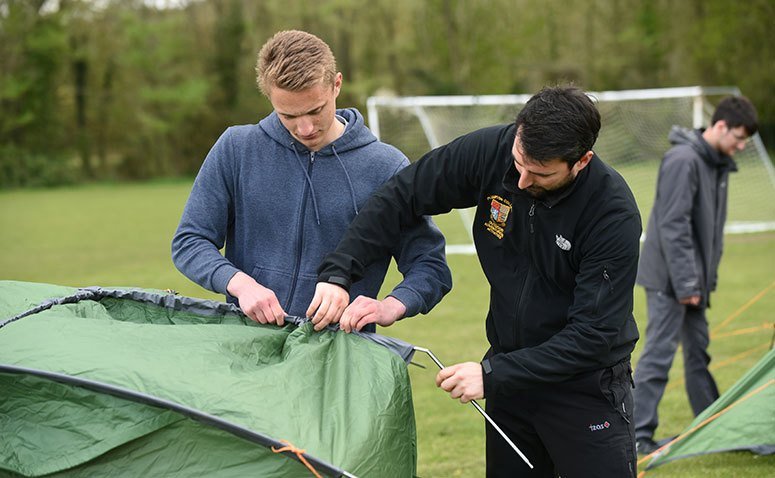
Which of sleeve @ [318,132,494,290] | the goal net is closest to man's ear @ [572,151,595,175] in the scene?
sleeve @ [318,132,494,290]

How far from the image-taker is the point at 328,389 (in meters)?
2.78

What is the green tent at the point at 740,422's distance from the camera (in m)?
4.94

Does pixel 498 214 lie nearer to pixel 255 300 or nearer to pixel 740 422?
pixel 255 300

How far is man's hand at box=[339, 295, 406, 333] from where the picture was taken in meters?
2.97

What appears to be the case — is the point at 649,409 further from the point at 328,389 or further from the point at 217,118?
the point at 217,118

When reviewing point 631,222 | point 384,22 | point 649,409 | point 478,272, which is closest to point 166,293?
point 631,222

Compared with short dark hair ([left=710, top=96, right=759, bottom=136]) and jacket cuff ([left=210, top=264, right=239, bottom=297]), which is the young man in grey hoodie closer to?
jacket cuff ([left=210, top=264, right=239, bottom=297])

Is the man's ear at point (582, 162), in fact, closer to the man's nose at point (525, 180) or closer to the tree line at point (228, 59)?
the man's nose at point (525, 180)

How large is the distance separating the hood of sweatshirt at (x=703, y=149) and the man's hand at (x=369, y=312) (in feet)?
10.9

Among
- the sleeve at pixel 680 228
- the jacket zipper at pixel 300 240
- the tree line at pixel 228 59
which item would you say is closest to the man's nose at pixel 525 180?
the jacket zipper at pixel 300 240

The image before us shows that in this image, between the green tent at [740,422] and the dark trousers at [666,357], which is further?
the dark trousers at [666,357]

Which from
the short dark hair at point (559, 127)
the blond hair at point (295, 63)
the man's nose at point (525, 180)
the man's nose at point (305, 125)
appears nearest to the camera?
the short dark hair at point (559, 127)

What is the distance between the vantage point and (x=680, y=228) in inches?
223

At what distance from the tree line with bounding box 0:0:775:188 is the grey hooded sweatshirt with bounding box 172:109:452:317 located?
110 feet
